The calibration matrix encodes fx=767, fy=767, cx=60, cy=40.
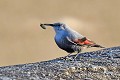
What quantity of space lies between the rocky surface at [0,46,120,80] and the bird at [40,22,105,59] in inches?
9.1

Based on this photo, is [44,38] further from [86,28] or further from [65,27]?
[65,27]

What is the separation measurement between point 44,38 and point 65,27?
1668 centimetres

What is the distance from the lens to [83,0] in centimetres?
3531

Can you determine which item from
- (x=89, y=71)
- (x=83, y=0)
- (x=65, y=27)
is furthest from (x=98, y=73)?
(x=83, y=0)

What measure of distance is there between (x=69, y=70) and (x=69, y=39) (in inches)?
38.3

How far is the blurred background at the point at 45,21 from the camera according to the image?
2615cm

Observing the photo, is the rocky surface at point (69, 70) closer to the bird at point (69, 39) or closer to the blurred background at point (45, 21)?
the bird at point (69, 39)

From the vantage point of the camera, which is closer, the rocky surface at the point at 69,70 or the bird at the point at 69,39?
the rocky surface at the point at 69,70

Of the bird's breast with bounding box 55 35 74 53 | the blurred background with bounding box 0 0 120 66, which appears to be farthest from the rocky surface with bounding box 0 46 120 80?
the blurred background with bounding box 0 0 120 66

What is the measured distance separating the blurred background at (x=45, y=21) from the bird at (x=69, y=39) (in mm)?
11361

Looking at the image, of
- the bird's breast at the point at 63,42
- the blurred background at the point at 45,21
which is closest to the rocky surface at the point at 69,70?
the bird's breast at the point at 63,42

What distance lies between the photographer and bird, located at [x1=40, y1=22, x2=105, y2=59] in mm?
12070

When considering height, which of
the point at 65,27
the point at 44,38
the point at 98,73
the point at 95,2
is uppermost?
the point at 95,2

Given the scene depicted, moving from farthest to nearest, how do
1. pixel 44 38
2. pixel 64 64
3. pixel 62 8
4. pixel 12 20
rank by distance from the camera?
pixel 62 8, pixel 12 20, pixel 44 38, pixel 64 64
